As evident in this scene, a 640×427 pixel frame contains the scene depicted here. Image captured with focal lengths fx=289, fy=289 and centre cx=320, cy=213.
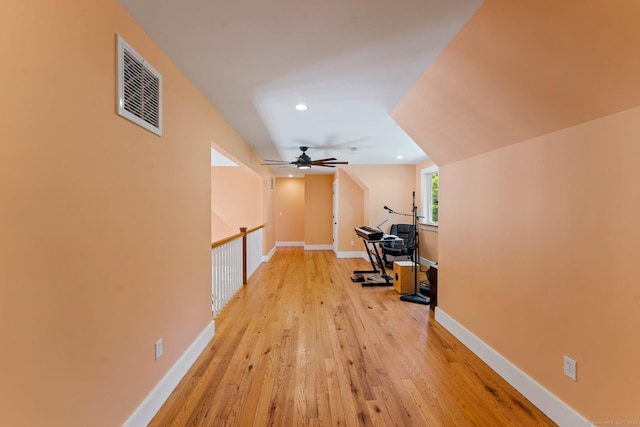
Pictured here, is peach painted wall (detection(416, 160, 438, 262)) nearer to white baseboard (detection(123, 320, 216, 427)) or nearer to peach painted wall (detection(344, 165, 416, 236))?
peach painted wall (detection(344, 165, 416, 236))

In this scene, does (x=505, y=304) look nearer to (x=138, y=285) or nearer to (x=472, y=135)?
(x=472, y=135)

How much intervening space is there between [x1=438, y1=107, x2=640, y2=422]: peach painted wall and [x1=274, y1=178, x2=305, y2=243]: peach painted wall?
7433 millimetres

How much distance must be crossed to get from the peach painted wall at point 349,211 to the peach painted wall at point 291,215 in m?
2.53

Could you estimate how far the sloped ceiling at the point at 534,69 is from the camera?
1189mm

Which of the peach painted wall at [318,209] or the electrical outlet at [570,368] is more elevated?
the peach painted wall at [318,209]

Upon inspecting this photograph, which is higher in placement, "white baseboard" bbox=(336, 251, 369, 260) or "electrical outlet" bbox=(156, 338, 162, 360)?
"electrical outlet" bbox=(156, 338, 162, 360)

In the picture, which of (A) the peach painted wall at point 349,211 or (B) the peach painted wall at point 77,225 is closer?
(B) the peach painted wall at point 77,225

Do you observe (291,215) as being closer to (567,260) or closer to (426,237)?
(426,237)

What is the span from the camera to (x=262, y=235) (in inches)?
262

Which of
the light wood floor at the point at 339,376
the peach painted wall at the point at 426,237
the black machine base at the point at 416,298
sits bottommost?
the light wood floor at the point at 339,376

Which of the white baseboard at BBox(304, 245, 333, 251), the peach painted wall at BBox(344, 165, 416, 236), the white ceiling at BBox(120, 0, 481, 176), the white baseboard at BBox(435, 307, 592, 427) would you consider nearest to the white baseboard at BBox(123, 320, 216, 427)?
the white ceiling at BBox(120, 0, 481, 176)

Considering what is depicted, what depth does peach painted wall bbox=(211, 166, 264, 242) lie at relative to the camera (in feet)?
22.5

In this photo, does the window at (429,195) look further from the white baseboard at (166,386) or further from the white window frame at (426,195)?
the white baseboard at (166,386)

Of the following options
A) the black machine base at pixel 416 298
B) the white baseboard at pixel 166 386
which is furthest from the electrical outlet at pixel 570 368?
the white baseboard at pixel 166 386
